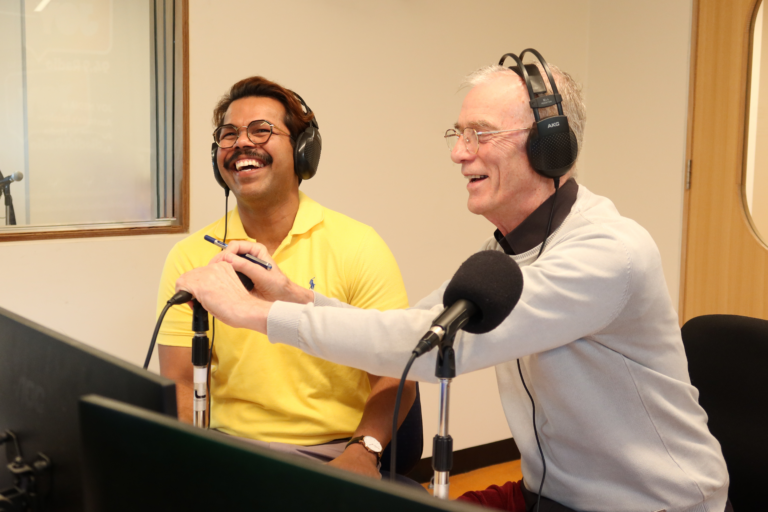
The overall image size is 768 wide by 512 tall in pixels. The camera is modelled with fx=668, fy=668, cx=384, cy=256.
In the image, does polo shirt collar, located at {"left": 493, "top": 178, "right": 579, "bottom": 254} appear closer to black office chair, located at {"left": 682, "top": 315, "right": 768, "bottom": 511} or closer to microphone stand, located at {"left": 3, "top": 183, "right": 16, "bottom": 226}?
black office chair, located at {"left": 682, "top": 315, "right": 768, "bottom": 511}

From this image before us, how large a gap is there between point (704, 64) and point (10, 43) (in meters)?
2.51

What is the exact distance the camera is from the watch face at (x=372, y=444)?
4.68 feet

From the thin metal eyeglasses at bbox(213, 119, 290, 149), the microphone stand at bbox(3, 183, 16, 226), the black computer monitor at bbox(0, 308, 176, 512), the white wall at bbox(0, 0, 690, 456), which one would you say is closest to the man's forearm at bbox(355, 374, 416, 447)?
the thin metal eyeglasses at bbox(213, 119, 290, 149)

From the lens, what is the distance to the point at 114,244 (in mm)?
2166

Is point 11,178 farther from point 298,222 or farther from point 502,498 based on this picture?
point 502,498

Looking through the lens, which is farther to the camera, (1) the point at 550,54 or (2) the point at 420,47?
(1) the point at 550,54

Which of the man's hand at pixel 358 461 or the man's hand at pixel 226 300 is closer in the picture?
the man's hand at pixel 226 300

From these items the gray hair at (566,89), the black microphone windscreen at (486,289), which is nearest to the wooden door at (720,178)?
the gray hair at (566,89)

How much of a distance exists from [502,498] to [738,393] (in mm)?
551

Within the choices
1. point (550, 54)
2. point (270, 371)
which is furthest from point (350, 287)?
point (550, 54)

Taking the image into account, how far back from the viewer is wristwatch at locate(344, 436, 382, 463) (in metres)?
1.43

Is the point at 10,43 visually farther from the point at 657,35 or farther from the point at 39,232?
the point at 657,35

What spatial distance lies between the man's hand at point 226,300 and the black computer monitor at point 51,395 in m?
0.38

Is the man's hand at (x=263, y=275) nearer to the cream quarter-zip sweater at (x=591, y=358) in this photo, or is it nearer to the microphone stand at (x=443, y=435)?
the cream quarter-zip sweater at (x=591, y=358)
